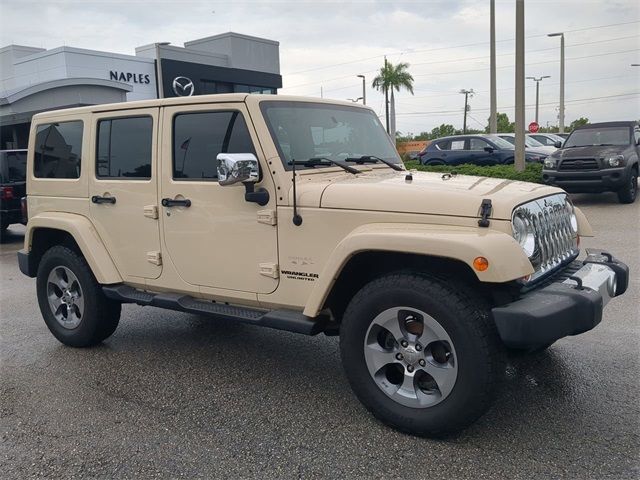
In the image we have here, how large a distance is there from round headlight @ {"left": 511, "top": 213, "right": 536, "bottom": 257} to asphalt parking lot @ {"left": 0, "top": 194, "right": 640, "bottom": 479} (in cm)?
79

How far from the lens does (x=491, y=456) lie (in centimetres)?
306

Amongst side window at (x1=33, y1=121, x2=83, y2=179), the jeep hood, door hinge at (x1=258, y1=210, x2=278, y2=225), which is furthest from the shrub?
door hinge at (x1=258, y1=210, x2=278, y2=225)

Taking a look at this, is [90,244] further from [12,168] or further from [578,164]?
[578,164]

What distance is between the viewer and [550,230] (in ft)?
11.5

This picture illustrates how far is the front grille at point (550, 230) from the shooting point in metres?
3.26

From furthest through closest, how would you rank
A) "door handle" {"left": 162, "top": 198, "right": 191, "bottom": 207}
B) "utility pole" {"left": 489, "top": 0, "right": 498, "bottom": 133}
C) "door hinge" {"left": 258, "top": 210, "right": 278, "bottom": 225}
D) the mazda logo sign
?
the mazda logo sign, "utility pole" {"left": 489, "top": 0, "right": 498, "bottom": 133}, "door handle" {"left": 162, "top": 198, "right": 191, "bottom": 207}, "door hinge" {"left": 258, "top": 210, "right": 278, "bottom": 225}

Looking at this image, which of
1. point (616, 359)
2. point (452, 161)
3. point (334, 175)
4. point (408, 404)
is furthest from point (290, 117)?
point (452, 161)

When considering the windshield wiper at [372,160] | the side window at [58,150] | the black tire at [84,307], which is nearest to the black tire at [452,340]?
the windshield wiper at [372,160]

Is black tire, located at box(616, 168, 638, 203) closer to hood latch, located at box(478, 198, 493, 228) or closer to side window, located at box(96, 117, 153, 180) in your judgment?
hood latch, located at box(478, 198, 493, 228)

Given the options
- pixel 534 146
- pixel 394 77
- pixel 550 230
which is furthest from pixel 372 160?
pixel 394 77

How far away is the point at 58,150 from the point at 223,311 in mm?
2381

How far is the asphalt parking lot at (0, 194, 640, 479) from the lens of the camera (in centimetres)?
305

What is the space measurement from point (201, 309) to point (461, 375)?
188cm

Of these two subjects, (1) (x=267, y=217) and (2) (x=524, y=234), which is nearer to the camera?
(2) (x=524, y=234)
